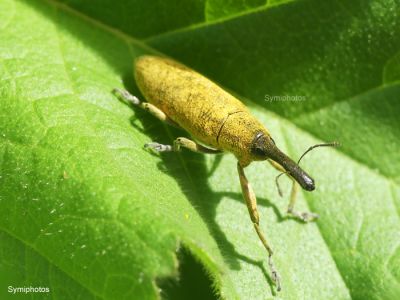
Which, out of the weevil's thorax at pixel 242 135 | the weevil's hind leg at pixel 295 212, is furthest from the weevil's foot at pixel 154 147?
the weevil's hind leg at pixel 295 212

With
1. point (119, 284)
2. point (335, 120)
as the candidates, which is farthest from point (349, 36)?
point (119, 284)

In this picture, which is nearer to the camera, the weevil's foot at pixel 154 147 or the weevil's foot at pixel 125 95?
the weevil's foot at pixel 154 147

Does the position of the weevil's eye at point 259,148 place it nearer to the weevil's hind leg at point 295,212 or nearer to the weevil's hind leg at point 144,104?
the weevil's hind leg at point 295,212

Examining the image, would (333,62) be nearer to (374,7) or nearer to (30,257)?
(374,7)

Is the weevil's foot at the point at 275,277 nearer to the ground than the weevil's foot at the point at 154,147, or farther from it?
nearer to the ground

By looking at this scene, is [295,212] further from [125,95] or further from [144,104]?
[125,95]

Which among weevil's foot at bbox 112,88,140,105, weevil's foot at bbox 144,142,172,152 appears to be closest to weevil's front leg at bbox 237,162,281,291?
weevil's foot at bbox 144,142,172,152

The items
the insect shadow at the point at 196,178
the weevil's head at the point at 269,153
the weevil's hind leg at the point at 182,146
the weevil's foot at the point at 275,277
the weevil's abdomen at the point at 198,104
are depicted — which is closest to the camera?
the weevil's foot at the point at 275,277

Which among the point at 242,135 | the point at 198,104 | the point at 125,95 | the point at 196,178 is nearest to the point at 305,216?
the point at 242,135
